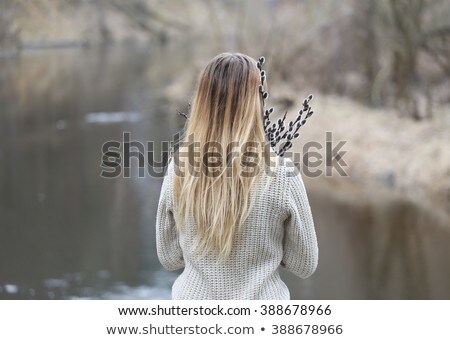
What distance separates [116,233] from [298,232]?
24.3 ft

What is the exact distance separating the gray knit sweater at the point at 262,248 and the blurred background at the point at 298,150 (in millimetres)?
1136

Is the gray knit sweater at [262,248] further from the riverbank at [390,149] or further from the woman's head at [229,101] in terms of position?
the riverbank at [390,149]

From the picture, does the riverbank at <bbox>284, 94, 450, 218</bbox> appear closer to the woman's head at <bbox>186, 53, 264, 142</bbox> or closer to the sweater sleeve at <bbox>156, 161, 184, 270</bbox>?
the sweater sleeve at <bbox>156, 161, 184, 270</bbox>

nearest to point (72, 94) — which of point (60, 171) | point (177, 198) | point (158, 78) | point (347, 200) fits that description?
point (158, 78)

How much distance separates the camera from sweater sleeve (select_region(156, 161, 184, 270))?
5.76ft

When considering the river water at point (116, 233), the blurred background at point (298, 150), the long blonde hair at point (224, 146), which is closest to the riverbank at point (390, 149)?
the blurred background at point (298, 150)

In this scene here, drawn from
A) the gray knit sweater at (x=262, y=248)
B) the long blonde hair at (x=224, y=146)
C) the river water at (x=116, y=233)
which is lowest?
the river water at (x=116, y=233)

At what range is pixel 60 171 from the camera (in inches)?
475

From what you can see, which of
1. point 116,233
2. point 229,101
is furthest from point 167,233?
point 116,233

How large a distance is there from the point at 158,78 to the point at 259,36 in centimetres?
696

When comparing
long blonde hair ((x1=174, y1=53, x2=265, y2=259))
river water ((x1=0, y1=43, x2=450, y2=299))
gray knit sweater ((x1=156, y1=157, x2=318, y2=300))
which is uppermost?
long blonde hair ((x1=174, y1=53, x2=265, y2=259))

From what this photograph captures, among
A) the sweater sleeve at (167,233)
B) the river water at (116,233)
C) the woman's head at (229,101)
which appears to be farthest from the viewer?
the river water at (116,233)

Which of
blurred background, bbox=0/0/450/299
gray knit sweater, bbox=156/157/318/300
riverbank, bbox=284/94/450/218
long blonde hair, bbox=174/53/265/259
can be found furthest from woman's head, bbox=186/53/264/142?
riverbank, bbox=284/94/450/218

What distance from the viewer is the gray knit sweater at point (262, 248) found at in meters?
1.67
